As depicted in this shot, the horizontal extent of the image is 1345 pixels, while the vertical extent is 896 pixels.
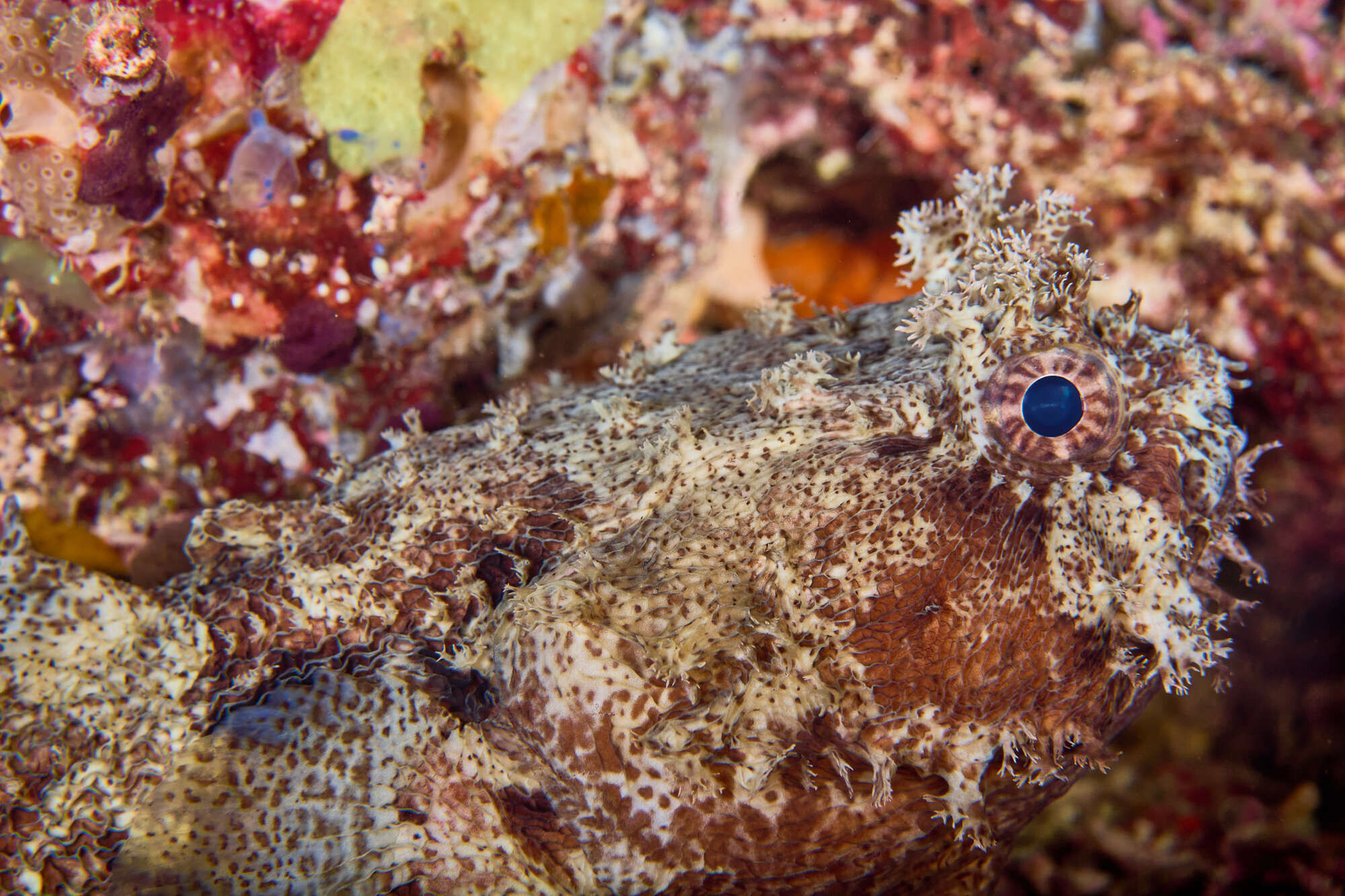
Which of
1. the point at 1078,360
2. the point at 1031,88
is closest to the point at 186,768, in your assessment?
the point at 1078,360

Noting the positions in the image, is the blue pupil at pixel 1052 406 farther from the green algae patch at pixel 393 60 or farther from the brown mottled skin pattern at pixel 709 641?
the green algae patch at pixel 393 60

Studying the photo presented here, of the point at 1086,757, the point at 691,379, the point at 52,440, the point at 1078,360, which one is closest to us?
the point at 1078,360

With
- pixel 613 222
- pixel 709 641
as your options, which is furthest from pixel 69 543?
pixel 709 641

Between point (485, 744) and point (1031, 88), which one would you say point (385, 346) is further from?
point (1031, 88)

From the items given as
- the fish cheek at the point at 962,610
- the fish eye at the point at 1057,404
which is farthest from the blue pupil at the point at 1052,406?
the fish cheek at the point at 962,610

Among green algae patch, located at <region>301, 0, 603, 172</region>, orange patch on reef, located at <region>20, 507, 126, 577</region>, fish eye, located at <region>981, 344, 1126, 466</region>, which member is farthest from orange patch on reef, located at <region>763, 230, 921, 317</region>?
orange patch on reef, located at <region>20, 507, 126, 577</region>
